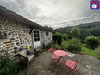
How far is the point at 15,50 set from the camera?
2.64 metres

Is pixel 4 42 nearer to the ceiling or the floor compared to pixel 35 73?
nearer to the ceiling

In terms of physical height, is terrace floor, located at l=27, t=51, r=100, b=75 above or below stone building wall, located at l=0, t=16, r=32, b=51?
below

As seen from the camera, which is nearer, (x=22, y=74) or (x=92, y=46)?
(x=22, y=74)

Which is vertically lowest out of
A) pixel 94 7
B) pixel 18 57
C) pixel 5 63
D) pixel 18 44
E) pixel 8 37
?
pixel 18 57

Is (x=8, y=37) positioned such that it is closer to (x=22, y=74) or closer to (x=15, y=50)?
(x=15, y=50)

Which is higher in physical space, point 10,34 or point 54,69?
point 10,34

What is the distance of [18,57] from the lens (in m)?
2.71

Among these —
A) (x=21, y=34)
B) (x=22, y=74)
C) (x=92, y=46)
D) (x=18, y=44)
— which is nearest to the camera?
(x=22, y=74)

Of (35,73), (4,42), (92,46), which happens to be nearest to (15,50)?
(4,42)

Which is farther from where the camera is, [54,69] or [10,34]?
[10,34]

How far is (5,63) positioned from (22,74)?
1010 millimetres

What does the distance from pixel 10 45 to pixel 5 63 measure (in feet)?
3.96

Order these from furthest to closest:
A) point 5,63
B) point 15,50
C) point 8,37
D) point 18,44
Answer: point 18,44 → point 15,50 → point 8,37 → point 5,63

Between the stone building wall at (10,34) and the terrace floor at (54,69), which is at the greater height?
the stone building wall at (10,34)
